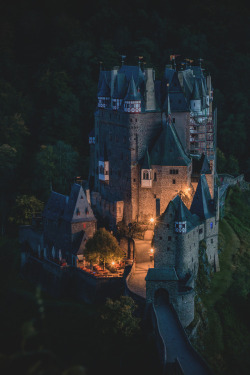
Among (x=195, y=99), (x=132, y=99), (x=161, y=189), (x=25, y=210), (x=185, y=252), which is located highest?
(x=195, y=99)

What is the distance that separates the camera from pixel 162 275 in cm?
4588

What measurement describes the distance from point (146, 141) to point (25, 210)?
49.8 feet

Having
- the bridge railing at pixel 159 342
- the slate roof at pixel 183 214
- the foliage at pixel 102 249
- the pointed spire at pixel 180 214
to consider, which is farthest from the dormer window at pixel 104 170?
the bridge railing at pixel 159 342

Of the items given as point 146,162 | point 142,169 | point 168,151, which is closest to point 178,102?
point 168,151

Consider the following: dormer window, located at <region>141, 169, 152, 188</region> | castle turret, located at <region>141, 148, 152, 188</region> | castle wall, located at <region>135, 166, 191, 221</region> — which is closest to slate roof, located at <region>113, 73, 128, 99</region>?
castle turret, located at <region>141, 148, 152, 188</region>

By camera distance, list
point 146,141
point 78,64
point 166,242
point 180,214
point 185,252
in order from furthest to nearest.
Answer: point 78,64, point 146,141, point 185,252, point 166,242, point 180,214

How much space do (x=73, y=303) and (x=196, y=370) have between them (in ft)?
51.3

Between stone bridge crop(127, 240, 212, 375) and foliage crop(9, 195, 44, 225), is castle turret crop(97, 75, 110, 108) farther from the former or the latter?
stone bridge crop(127, 240, 212, 375)

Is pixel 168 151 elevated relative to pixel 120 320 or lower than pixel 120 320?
elevated

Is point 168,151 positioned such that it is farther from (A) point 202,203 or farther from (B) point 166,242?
(B) point 166,242

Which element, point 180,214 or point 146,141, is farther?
point 146,141

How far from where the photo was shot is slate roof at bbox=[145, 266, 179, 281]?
Answer: 150ft

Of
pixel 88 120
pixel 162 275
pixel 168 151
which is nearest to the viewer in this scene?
pixel 162 275

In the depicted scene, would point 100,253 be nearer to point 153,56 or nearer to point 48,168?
point 48,168
